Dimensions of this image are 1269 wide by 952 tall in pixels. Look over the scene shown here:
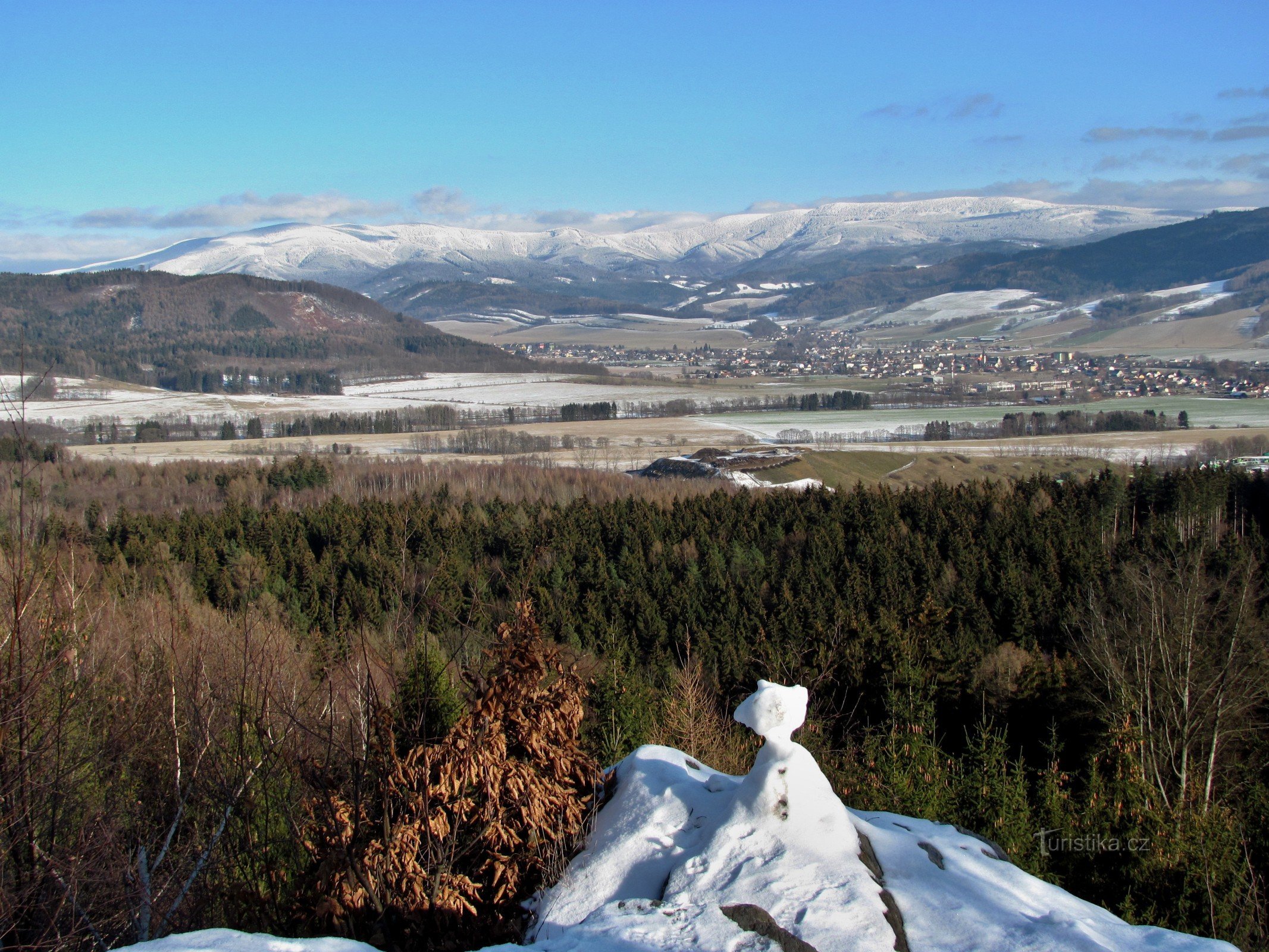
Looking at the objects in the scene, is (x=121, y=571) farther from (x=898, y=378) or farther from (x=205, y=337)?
(x=205, y=337)

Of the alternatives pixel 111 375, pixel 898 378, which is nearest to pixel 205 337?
pixel 111 375

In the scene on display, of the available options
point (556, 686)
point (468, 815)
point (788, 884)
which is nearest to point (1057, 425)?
point (556, 686)

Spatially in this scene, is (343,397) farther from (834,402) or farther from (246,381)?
(834,402)

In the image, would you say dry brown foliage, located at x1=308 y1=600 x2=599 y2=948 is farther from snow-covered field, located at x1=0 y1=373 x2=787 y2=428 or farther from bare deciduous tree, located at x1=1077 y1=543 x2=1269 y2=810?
snow-covered field, located at x1=0 y1=373 x2=787 y2=428

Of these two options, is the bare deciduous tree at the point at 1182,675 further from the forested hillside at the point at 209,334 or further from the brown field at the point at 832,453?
the forested hillside at the point at 209,334

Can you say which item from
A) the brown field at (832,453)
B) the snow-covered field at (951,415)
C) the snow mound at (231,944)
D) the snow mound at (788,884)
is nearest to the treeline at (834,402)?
the snow-covered field at (951,415)

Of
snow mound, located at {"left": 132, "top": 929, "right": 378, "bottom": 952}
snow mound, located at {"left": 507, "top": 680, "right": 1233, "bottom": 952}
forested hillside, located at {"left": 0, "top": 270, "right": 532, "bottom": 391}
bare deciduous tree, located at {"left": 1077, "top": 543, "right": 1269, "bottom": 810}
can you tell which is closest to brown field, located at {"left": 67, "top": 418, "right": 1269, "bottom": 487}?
bare deciduous tree, located at {"left": 1077, "top": 543, "right": 1269, "bottom": 810}
